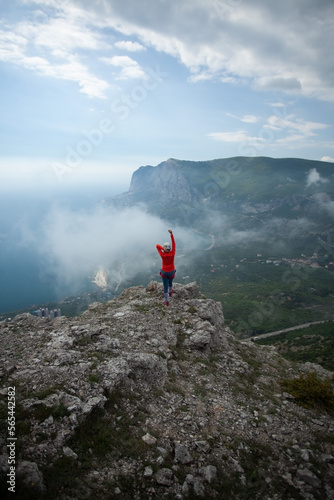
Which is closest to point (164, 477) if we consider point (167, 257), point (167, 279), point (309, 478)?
point (309, 478)

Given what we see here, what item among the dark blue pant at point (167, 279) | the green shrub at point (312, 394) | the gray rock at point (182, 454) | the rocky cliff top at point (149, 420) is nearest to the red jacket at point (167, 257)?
the dark blue pant at point (167, 279)

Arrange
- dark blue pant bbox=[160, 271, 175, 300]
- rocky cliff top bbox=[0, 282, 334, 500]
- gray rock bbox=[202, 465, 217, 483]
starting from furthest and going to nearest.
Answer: dark blue pant bbox=[160, 271, 175, 300]
gray rock bbox=[202, 465, 217, 483]
rocky cliff top bbox=[0, 282, 334, 500]

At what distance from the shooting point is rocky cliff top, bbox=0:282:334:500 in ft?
17.7

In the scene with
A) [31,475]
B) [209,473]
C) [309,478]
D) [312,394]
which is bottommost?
[312,394]

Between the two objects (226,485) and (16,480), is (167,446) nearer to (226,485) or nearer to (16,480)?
(226,485)

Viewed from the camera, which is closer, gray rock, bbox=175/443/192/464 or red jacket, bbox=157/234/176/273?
gray rock, bbox=175/443/192/464

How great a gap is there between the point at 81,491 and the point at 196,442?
11.0 feet

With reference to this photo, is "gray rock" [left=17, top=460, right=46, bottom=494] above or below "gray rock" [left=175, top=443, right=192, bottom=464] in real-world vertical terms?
above

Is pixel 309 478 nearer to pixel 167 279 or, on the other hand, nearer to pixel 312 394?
pixel 312 394

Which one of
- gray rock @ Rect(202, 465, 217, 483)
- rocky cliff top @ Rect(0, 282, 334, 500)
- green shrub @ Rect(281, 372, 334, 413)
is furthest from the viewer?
green shrub @ Rect(281, 372, 334, 413)

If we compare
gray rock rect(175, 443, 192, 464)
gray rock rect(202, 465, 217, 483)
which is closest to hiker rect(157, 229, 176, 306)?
gray rock rect(175, 443, 192, 464)

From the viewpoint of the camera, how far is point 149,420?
23.7ft

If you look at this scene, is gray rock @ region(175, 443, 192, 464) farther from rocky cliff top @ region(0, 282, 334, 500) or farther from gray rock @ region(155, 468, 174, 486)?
gray rock @ region(155, 468, 174, 486)

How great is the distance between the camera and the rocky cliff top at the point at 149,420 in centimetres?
539
